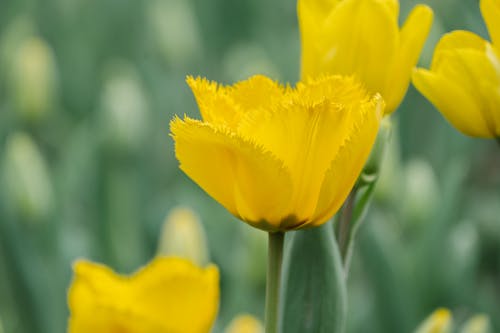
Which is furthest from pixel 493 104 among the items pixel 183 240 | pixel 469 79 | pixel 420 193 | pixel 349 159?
pixel 420 193

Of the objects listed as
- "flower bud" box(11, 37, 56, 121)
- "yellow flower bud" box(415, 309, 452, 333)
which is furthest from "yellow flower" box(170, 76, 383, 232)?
"flower bud" box(11, 37, 56, 121)

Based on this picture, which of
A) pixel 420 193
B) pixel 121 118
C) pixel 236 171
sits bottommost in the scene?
pixel 420 193

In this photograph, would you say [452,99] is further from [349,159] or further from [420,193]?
[420,193]

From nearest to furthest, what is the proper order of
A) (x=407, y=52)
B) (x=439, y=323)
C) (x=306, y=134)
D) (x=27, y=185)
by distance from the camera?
1. (x=306, y=134)
2. (x=407, y=52)
3. (x=439, y=323)
4. (x=27, y=185)

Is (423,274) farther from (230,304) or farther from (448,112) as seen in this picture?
(448,112)

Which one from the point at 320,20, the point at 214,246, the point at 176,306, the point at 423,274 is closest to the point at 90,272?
the point at 176,306

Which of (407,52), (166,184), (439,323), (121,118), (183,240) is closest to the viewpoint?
(407,52)

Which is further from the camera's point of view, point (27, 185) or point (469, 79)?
point (27, 185)
